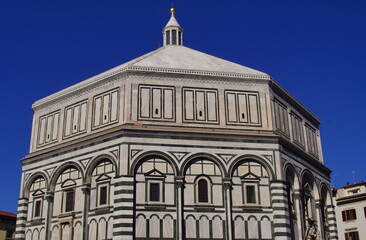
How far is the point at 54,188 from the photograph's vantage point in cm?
2462

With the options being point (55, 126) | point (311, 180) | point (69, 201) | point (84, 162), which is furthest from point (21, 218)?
point (311, 180)

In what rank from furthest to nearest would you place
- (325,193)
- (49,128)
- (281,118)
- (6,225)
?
1. (6,225)
2. (325,193)
3. (49,128)
4. (281,118)

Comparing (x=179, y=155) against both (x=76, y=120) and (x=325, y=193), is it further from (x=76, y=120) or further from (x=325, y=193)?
(x=325, y=193)

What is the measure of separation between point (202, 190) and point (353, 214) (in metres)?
24.4

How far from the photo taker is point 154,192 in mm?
21844

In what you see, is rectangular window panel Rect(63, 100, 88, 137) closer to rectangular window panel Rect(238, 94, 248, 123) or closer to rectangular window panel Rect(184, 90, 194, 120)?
rectangular window panel Rect(184, 90, 194, 120)

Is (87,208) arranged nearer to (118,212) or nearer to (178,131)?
(118,212)

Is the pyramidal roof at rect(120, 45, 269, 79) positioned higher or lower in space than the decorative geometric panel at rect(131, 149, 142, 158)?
higher

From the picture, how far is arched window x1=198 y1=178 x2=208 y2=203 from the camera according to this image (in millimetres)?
22203

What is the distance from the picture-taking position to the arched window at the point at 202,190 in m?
22.2

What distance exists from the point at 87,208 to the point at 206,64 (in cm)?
1045

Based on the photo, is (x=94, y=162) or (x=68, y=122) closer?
(x=94, y=162)

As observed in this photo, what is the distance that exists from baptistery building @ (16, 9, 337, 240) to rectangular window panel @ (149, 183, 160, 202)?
5 cm

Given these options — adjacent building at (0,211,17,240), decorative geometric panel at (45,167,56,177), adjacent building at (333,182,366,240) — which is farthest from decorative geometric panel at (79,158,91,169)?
adjacent building at (333,182,366,240)
